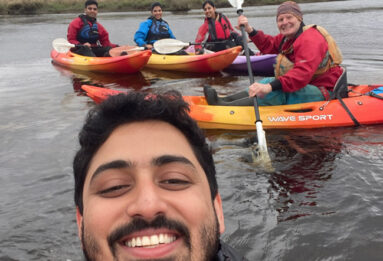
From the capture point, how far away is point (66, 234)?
3.02m

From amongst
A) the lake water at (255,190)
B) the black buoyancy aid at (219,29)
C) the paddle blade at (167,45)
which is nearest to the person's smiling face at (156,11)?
the paddle blade at (167,45)

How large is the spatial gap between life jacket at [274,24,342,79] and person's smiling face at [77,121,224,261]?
375cm

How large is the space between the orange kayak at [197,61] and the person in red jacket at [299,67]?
280cm

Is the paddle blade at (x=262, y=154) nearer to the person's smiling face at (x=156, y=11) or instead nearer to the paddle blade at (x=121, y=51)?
the paddle blade at (x=121, y=51)

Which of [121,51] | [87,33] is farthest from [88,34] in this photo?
[121,51]

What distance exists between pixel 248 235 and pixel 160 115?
1669mm

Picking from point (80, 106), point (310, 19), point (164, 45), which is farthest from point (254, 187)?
point (310, 19)

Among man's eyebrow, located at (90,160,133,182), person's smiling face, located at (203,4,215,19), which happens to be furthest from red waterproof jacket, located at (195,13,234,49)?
man's eyebrow, located at (90,160,133,182)

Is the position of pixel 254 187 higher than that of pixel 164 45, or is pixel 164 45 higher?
pixel 164 45

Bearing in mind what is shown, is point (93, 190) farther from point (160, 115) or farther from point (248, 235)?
point (248, 235)

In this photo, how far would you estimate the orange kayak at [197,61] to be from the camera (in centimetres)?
819

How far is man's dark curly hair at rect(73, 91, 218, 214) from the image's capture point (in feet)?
5.22

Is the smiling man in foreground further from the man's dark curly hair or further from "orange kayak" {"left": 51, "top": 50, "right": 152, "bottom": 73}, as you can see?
"orange kayak" {"left": 51, "top": 50, "right": 152, "bottom": 73}

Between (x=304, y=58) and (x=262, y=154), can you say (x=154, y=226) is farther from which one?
(x=304, y=58)
